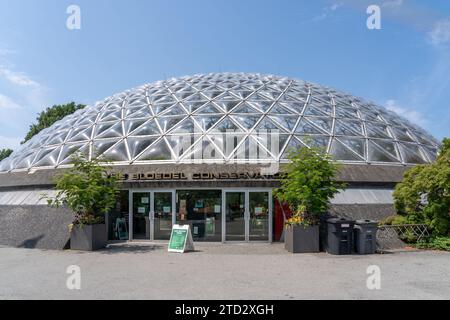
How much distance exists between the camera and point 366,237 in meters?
13.9

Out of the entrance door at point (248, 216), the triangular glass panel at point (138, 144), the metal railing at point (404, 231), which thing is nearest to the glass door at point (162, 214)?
the entrance door at point (248, 216)

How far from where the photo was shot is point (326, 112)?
21.9m

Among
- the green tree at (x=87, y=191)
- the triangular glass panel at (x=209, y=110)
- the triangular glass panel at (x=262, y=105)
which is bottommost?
the green tree at (x=87, y=191)

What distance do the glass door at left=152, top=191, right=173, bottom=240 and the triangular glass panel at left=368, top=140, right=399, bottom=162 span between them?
399 inches

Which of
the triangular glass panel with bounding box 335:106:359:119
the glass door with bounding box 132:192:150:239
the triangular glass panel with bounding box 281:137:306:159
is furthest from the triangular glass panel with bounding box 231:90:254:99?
the glass door with bounding box 132:192:150:239

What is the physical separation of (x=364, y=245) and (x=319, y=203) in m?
2.13

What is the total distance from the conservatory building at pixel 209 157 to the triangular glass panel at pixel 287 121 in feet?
0.22

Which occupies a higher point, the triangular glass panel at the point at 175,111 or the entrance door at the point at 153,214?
the triangular glass panel at the point at 175,111

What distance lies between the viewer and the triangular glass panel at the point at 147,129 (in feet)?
64.8

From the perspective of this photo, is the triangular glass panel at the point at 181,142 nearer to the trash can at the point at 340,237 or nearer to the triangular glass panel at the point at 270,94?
the triangular glass panel at the point at 270,94

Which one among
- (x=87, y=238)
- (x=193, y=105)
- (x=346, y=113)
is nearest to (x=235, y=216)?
(x=87, y=238)

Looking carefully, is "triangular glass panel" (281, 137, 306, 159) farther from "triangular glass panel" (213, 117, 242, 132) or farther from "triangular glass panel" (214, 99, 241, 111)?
"triangular glass panel" (214, 99, 241, 111)
